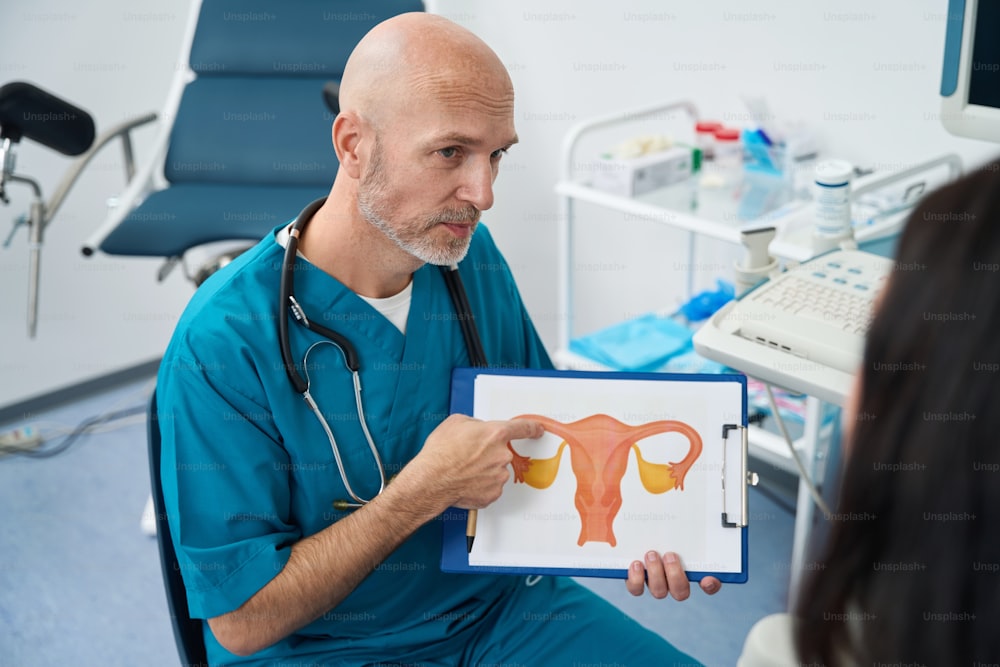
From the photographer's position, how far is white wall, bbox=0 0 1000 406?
218cm

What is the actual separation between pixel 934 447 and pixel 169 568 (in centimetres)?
89

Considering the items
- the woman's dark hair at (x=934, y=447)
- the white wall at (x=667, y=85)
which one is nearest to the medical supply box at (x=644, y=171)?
the white wall at (x=667, y=85)

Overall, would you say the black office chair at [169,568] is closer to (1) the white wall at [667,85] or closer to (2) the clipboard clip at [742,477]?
(2) the clipboard clip at [742,477]

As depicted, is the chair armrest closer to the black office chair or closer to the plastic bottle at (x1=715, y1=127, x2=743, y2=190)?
the black office chair

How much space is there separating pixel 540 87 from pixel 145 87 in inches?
44.2

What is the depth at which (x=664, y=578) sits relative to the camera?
123 cm

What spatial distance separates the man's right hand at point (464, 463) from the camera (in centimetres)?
122

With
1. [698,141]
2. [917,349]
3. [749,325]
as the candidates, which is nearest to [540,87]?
[698,141]

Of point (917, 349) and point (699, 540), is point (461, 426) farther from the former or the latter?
point (917, 349)

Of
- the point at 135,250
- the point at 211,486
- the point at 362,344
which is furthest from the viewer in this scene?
the point at 135,250

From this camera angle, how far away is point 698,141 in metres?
2.35

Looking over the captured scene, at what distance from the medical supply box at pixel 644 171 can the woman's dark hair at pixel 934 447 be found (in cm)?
152

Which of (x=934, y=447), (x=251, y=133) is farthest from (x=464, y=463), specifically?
(x=251, y=133)

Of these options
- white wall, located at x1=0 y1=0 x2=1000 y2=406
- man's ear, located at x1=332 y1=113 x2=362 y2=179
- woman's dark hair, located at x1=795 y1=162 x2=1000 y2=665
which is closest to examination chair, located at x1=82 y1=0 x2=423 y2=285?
white wall, located at x1=0 y1=0 x2=1000 y2=406
